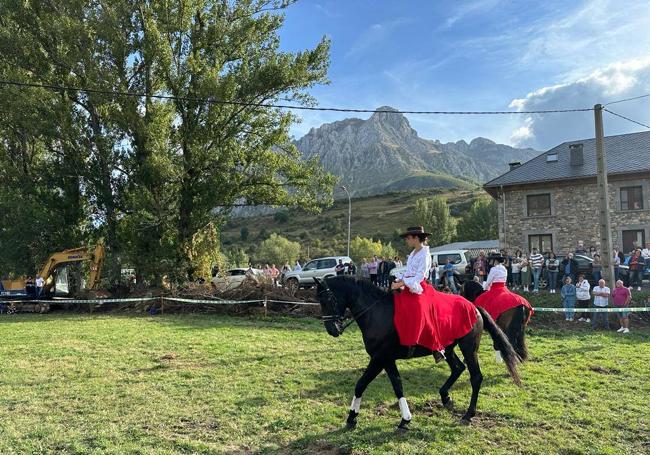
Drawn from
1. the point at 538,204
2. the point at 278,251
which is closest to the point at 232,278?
the point at 538,204

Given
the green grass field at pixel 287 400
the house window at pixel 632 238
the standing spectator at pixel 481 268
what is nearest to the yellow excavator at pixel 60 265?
the green grass field at pixel 287 400

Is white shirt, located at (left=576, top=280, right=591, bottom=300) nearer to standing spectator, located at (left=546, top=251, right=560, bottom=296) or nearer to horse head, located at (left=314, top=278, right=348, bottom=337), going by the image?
standing spectator, located at (left=546, top=251, right=560, bottom=296)

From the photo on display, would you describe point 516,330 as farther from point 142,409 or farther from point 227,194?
point 227,194

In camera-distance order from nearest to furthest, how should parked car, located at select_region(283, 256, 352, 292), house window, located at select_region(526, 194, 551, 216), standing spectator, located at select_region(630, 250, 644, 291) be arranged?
standing spectator, located at select_region(630, 250, 644, 291) < parked car, located at select_region(283, 256, 352, 292) < house window, located at select_region(526, 194, 551, 216)

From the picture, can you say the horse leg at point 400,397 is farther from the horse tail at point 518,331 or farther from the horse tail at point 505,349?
the horse tail at point 518,331

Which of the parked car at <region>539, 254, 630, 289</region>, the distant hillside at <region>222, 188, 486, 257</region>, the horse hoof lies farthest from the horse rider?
the distant hillside at <region>222, 188, 486, 257</region>

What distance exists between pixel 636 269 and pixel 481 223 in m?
54.5

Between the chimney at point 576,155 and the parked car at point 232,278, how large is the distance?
75.6 feet

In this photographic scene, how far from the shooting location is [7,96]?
2350 cm

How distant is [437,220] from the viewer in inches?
3046

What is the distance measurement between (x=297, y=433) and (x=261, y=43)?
25999 mm

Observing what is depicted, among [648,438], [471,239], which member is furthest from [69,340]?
[471,239]

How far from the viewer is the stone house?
31781mm

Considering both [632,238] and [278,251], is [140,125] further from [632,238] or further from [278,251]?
[278,251]
